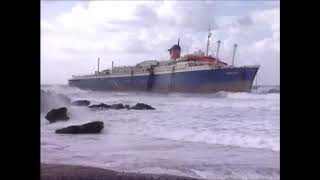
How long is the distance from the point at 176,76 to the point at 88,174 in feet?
3.11

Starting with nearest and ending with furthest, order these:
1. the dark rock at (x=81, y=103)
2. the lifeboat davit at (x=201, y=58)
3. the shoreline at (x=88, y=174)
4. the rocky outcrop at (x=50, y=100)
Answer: the shoreline at (x=88, y=174), the rocky outcrop at (x=50, y=100), the lifeboat davit at (x=201, y=58), the dark rock at (x=81, y=103)

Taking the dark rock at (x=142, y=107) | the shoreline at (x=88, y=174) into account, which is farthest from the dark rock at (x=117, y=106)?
the shoreline at (x=88, y=174)

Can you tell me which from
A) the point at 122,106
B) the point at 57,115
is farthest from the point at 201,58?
the point at 57,115

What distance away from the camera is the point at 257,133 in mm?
2777

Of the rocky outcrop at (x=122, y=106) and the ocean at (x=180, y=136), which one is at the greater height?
the rocky outcrop at (x=122, y=106)

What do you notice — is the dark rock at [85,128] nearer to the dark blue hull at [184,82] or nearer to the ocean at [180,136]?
the ocean at [180,136]

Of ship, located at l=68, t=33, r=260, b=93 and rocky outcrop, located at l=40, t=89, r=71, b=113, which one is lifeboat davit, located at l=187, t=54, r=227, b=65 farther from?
rocky outcrop, located at l=40, t=89, r=71, b=113

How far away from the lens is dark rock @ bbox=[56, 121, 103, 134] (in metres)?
2.97

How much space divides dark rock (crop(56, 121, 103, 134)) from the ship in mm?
276

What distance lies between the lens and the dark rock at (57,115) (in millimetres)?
2881
